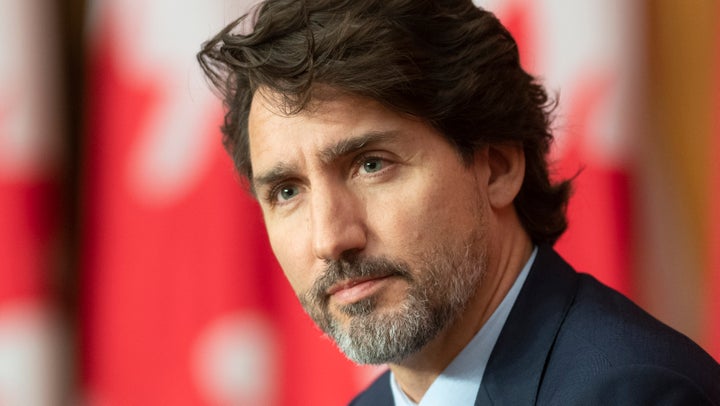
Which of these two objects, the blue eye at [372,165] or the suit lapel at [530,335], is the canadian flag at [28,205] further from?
the suit lapel at [530,335]

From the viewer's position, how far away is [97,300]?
2.50m

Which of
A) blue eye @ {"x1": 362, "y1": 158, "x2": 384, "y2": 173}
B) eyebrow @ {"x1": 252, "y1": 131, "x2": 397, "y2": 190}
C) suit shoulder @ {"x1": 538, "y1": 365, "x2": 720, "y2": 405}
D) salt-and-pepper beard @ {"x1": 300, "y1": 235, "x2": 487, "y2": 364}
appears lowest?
suit shoulder @ {"x1": 538, "y1": 365, "x2": 720, "y2": 405}

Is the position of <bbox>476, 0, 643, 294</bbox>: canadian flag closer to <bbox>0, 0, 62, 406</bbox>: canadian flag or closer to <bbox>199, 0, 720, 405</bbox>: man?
<bbox>199, 0, 720, 405</bbox>: man

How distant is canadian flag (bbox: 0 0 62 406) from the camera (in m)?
2.47

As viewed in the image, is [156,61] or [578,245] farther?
[156,61]

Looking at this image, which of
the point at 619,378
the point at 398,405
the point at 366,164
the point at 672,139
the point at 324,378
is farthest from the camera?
the point at 324,378

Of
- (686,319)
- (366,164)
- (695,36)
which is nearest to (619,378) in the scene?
(366,164)

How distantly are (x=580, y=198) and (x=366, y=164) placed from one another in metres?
0.97

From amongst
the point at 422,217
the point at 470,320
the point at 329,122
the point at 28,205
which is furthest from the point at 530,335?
A: the point at 28,205

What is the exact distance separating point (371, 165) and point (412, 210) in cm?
11

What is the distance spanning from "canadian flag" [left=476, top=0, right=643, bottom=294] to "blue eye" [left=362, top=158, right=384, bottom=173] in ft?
2.65

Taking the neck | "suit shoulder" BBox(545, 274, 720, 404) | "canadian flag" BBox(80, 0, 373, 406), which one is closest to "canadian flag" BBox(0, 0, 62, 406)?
"canadian flag" BBox(80, 0, 373, 406)

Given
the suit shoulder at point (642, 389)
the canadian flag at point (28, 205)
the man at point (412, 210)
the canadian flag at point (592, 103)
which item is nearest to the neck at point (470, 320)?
the man at point (412, 210)

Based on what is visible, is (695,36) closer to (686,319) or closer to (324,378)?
(686,319)
